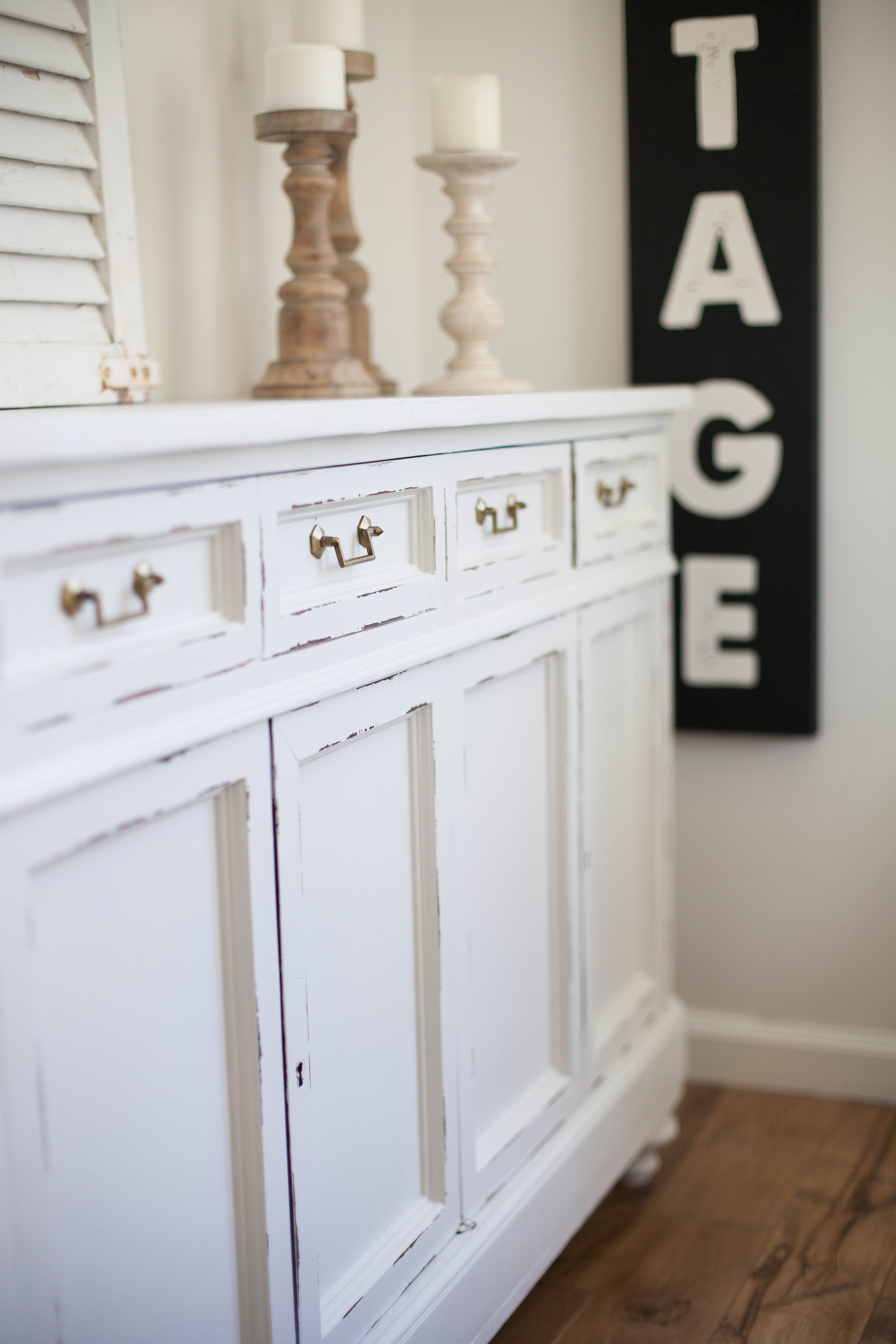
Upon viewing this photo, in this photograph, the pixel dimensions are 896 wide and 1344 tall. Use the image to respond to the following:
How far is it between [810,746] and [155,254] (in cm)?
125

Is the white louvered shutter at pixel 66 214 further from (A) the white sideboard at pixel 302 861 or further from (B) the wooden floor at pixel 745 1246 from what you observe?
(B) the wooden floor at pixel 745 1246

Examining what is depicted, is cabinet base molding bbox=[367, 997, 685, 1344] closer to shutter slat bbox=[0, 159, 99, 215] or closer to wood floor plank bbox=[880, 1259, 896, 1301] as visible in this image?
wood floor plank bbox=[880, 1259, 896, 1301]

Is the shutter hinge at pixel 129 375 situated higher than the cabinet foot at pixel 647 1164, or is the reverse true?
the shutter hinge at pixel 129 375

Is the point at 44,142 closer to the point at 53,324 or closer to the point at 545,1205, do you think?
the point at 53,324

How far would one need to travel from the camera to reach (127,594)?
82 cm

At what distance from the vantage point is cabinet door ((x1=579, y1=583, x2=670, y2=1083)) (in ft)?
5.18

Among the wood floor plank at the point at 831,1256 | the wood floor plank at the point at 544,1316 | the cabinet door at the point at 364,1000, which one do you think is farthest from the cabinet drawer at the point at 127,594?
the wood floor plank at the point at 831,1256

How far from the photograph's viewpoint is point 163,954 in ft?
2.88

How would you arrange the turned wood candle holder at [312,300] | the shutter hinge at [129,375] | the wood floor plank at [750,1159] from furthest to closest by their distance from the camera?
the wood floor plank at [750,1159] < the turned wood candle holder at [312,300] < the shutter hinge at [129,375]

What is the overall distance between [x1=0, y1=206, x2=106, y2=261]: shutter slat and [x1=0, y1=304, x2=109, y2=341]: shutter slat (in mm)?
50

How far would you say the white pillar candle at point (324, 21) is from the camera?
5.26 feet

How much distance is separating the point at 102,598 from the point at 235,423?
15cm

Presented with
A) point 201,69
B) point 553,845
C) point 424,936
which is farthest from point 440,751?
point 201,69

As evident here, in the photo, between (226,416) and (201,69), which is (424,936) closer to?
(226,416)
